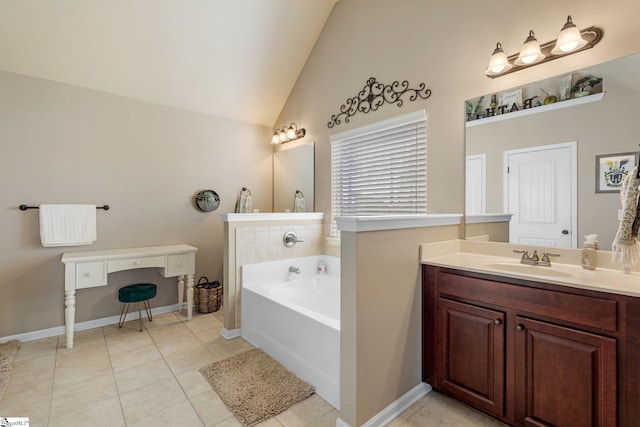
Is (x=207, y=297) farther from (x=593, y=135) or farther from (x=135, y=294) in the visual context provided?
(x=593, y=135)

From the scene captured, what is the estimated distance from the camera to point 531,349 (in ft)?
4.81

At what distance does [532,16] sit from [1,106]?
423cm

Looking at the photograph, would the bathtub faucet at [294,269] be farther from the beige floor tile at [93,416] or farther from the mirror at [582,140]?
the mirror at [582,140]

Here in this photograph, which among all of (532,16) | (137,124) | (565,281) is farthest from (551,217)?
(137,124)

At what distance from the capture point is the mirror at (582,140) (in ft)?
5.19

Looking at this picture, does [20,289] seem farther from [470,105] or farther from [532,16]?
[532,16]

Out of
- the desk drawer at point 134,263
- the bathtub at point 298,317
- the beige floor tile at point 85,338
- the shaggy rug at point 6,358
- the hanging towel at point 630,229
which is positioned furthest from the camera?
the desk drawer at point 134,263

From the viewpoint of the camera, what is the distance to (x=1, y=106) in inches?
100.0

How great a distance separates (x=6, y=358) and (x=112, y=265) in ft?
3.10

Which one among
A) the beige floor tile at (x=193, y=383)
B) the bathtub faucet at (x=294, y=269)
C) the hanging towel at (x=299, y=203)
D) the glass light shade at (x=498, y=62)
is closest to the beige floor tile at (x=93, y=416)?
the beige floor tile at (x=193, y=383)

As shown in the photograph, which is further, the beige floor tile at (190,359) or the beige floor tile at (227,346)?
the beige floor tile at (227,346)

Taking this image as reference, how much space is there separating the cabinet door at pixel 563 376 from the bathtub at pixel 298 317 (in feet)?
3.22

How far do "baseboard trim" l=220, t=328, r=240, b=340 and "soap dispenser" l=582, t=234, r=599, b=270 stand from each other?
268 cm

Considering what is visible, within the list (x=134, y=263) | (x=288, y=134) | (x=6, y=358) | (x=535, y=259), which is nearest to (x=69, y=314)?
(x=6, y=358)
